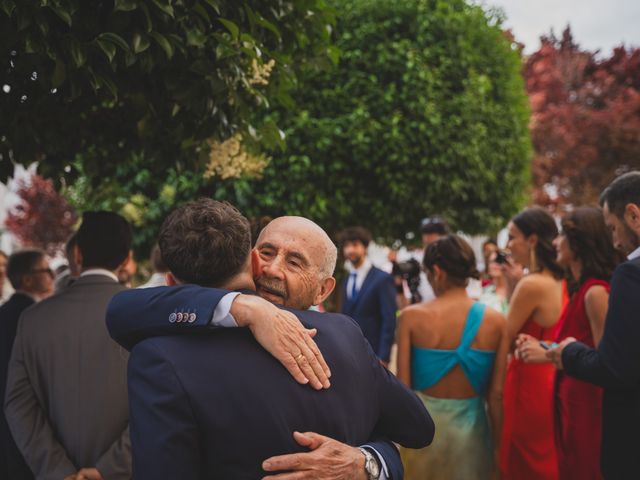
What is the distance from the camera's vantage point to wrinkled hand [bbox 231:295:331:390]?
6.11ft

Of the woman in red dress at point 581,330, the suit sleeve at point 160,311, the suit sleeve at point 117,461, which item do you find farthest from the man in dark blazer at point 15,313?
the woman in red dress at point 581,330

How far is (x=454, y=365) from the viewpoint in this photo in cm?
414

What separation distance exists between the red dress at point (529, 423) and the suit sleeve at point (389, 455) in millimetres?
2458

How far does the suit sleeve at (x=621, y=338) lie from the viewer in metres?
2.84

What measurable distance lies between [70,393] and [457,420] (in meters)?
2.38

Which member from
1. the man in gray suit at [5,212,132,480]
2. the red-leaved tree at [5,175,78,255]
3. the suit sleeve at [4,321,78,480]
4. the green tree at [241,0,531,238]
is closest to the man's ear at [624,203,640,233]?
the man in gray suit at [5,212,132,480]

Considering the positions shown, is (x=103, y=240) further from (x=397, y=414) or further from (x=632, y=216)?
(x=632, y=216)

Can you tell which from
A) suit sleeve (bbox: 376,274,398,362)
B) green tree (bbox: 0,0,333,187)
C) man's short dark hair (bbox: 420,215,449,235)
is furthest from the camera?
suit sleeve (bbox: 376,274,398,362)

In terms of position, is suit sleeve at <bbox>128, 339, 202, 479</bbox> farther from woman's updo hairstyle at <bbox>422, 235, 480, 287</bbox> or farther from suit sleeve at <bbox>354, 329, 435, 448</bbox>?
woman's updo hairstyle at <bbox>422, 235, 480, 287</bbox>

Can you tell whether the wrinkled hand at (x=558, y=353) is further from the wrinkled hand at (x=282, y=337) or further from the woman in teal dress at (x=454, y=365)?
the wrinkled hand at (x=282, y=337)

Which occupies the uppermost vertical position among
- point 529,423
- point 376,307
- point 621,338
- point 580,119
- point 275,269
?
point 580,119

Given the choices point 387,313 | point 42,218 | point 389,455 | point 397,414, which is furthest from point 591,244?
point 42,218

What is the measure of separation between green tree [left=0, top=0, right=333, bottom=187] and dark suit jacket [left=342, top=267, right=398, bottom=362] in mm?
3554

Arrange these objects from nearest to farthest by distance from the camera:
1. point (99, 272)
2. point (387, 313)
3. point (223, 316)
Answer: point (223, 316) < point (99, 272) < point (387, 313)
